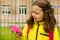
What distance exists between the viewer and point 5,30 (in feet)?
21.4

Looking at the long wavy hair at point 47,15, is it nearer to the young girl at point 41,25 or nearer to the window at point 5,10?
the young girl at point 41,25

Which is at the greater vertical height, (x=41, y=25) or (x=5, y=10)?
(x=41, y=25)

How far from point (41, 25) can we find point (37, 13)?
17 cm

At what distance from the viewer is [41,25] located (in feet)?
10.5

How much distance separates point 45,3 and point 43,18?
18 cm

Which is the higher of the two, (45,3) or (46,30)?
(45,3)

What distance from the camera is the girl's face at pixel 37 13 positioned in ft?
10.1

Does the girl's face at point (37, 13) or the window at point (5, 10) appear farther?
the window at point (5, 10)

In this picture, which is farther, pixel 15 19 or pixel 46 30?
pixel 15 19

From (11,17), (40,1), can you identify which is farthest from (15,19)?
(40,1)

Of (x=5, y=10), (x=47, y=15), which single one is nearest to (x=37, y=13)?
(x=47, y=15)

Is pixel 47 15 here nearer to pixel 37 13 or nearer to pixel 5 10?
pixel 37 13

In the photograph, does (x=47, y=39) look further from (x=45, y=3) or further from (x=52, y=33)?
(x=45, y=3)

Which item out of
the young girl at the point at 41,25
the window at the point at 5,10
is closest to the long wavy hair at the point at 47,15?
the young girl at the point at 41,25
